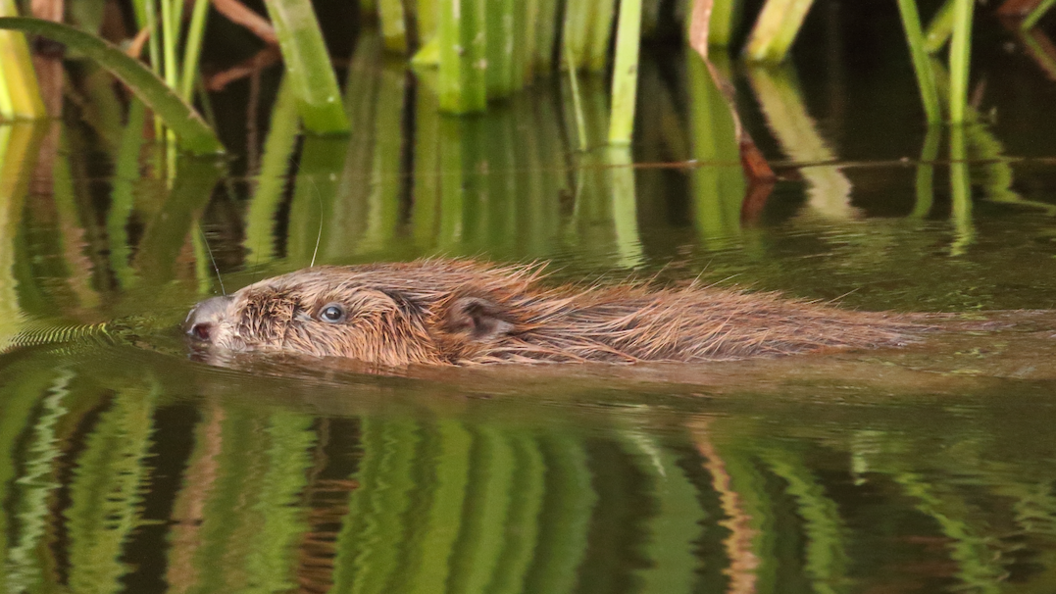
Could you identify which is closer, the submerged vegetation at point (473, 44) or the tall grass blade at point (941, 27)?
the submerged vegetation at point (473, 44)

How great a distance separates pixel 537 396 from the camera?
11.0 ft

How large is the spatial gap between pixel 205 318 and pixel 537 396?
1089 mm

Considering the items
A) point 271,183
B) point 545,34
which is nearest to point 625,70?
point 271,183

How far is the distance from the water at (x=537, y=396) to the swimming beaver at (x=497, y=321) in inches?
4.4

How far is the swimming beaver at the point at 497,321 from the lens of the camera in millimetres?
3680

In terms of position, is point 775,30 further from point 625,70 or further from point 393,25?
point 625,70

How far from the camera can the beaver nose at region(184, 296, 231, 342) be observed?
12.7ft

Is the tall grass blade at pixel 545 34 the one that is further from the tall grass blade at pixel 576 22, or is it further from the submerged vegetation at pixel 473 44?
the tall grass blade at pixel 576 22

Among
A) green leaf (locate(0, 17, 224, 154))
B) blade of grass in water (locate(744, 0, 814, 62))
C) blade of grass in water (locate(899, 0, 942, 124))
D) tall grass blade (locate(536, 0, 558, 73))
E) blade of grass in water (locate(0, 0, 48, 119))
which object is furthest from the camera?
blade of grass in water (locate(744, 0, 814, 62))

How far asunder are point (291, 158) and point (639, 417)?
374 cm

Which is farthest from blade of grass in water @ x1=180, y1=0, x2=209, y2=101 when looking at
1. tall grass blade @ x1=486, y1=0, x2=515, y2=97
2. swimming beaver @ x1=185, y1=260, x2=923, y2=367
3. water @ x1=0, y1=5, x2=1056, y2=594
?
swimming beaver @ x1=185, y1=260, x2=923, y2=367

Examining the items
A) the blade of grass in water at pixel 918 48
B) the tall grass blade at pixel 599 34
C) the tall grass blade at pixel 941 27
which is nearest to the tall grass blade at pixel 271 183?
the tall grass blade at pixel 599 34

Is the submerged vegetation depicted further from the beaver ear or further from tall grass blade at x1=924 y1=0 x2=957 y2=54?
the beaver ear

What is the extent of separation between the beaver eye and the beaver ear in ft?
1.02
